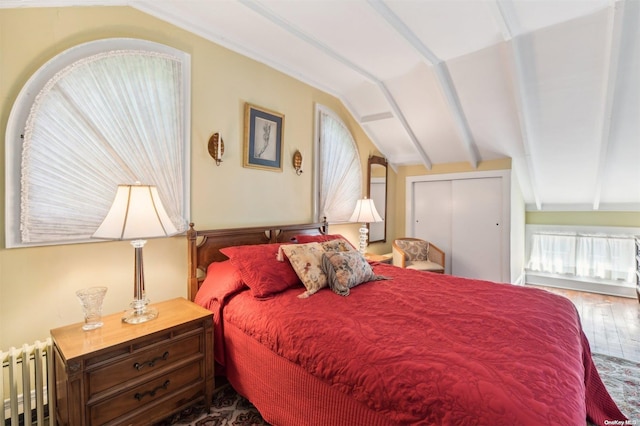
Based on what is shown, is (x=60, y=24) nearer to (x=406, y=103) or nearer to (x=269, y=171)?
(x=269, y=171)

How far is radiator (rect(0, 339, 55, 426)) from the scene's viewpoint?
1.42m

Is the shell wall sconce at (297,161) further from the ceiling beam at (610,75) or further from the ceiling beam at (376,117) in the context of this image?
the ceiling beam at (610,75)

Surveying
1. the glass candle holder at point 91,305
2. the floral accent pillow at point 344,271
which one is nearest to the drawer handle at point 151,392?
the glass candle holder at point 91,305

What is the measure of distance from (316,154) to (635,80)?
9.97 ft

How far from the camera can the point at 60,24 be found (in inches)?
65.6

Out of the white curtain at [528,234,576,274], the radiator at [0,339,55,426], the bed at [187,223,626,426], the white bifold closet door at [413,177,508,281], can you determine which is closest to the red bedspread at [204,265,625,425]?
the bed at [187,223,626,426]

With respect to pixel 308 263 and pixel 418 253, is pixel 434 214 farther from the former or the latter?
pixel 308 263

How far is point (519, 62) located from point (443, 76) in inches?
25.9

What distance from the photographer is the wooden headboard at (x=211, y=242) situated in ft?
7.16

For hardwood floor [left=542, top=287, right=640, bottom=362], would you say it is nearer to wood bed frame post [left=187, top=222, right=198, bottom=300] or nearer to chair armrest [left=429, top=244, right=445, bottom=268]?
chair armrest [left=429, top=244, right=445, bottom=268]

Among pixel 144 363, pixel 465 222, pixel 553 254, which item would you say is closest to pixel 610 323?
pixel 553 254

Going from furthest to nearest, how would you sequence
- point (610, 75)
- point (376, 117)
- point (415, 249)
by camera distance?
1. point (415, 249)
2. point (376, 117)
3. point (610, 75)

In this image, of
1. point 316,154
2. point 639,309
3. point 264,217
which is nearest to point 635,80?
point 639,309

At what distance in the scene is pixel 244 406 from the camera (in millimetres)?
1842
